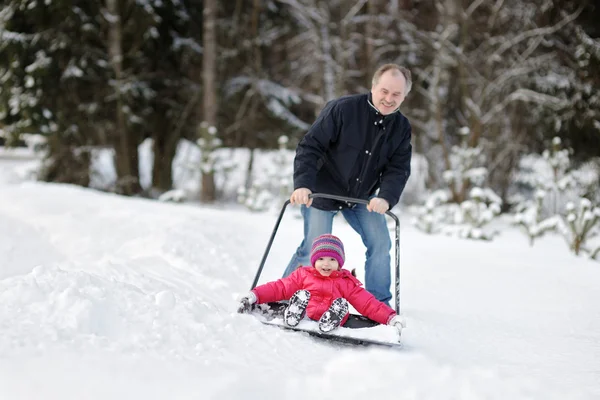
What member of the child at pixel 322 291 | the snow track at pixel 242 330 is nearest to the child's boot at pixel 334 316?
the child at pixel 322 291

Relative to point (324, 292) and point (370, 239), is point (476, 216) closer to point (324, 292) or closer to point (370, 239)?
point (370, 239)

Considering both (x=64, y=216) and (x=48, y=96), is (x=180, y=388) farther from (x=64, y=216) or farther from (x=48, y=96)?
(x=48, y=96)

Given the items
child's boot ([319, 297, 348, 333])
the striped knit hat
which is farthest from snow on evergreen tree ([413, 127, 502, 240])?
child's boot ([319, 297, 348, 333])

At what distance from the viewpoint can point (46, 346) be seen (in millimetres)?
2498

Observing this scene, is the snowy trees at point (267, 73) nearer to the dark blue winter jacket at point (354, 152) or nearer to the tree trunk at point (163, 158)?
the tree trunk at point (163, 158)

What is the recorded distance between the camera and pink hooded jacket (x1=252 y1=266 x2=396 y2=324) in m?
3.71

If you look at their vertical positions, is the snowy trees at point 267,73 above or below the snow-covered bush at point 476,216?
above

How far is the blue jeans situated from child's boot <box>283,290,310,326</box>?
1.96ft

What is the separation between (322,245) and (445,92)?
1139cm

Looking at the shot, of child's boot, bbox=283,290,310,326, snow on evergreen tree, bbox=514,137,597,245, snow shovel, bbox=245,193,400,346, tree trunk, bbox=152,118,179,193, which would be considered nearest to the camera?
snow shovel, bbox=245,193,400,346

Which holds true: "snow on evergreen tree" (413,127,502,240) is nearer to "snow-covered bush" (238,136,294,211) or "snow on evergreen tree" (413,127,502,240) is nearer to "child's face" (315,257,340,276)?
"snow-covered bush" (238,136,294,211)

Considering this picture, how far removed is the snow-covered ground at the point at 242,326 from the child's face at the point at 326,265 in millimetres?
473

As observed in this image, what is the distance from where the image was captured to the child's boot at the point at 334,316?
3.46 metres

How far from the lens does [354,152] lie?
4.12 meters
